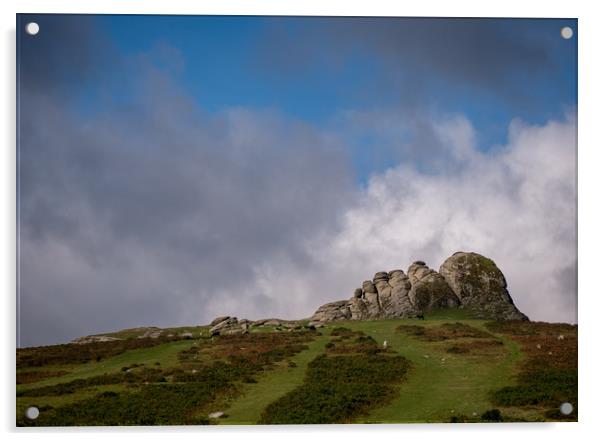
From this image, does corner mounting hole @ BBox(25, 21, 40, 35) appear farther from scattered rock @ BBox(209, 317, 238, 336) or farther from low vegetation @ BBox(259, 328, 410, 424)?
low vegetation @ BBox(259, 328, 410, 424)

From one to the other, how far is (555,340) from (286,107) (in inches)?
460

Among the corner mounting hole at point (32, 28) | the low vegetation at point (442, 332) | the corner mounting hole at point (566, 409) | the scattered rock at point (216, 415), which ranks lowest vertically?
the scattered rock at point (216, 415)

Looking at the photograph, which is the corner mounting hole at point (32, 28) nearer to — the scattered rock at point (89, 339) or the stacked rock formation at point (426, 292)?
the scattered rock at point (89, 339)

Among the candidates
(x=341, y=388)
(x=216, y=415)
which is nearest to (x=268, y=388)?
(x=216, y=415)

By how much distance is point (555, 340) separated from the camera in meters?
21.5

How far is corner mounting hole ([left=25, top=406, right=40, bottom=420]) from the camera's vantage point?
19734 millimetres

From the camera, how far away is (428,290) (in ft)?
76.0

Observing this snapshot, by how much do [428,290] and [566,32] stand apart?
962 cm

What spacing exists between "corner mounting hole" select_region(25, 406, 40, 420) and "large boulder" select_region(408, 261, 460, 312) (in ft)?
40.4

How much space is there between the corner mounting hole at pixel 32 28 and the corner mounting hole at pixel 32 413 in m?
11.4

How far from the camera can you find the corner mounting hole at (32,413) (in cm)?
1973

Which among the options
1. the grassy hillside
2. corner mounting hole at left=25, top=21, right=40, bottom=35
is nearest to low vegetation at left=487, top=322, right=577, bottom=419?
the grassy hillside

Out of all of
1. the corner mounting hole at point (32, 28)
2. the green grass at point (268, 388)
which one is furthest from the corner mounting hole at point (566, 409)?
the corner mounting hole at point (32, 28)
